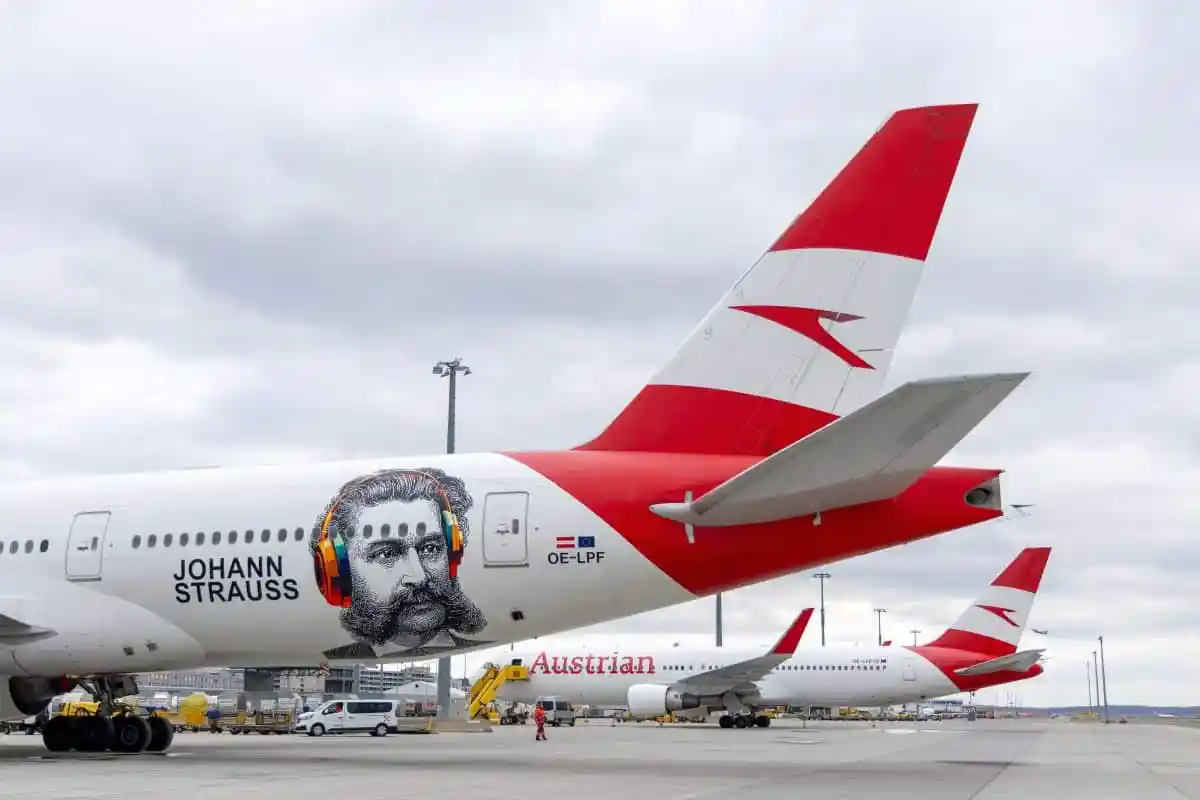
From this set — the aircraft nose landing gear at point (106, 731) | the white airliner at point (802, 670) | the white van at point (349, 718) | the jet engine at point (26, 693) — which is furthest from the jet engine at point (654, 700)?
the jet engine at point (26, 693)

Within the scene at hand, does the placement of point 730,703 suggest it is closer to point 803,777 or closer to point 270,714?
point 270,714

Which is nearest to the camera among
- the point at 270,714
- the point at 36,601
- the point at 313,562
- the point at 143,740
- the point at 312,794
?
the point at 312,794

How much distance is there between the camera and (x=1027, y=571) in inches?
1657

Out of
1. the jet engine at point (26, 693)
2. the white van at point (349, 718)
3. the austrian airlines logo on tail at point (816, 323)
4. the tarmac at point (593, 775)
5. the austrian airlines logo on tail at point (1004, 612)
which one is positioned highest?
the austrian airlines logo on tail at point (816, 323)

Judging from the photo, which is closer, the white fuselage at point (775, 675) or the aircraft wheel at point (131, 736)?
the aircraft wheel at point (131, 736)

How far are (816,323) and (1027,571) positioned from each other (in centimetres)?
3021

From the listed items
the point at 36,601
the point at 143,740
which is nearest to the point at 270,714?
the point at 143,740

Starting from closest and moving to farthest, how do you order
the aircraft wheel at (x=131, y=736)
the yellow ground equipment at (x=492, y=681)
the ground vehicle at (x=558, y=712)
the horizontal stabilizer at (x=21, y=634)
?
the horizontal stabilizer at (x=21, y=634), the aircraft wheel at (x=131, y=736), the ground vehicle at (x=558, y=712), the yellow ground equipment at (x=492, y=681)

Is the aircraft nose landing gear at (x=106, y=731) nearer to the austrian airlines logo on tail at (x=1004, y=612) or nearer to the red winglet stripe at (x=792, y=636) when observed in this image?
the red winglet stripe at (x=792, y=636)

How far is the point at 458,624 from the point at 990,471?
6.94m

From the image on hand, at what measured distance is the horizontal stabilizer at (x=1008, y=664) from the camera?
4166 cm

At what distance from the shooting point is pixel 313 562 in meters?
16.5

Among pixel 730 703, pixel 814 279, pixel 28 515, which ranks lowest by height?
pixel 730 703

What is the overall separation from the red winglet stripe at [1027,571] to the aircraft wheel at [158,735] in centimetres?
3068
